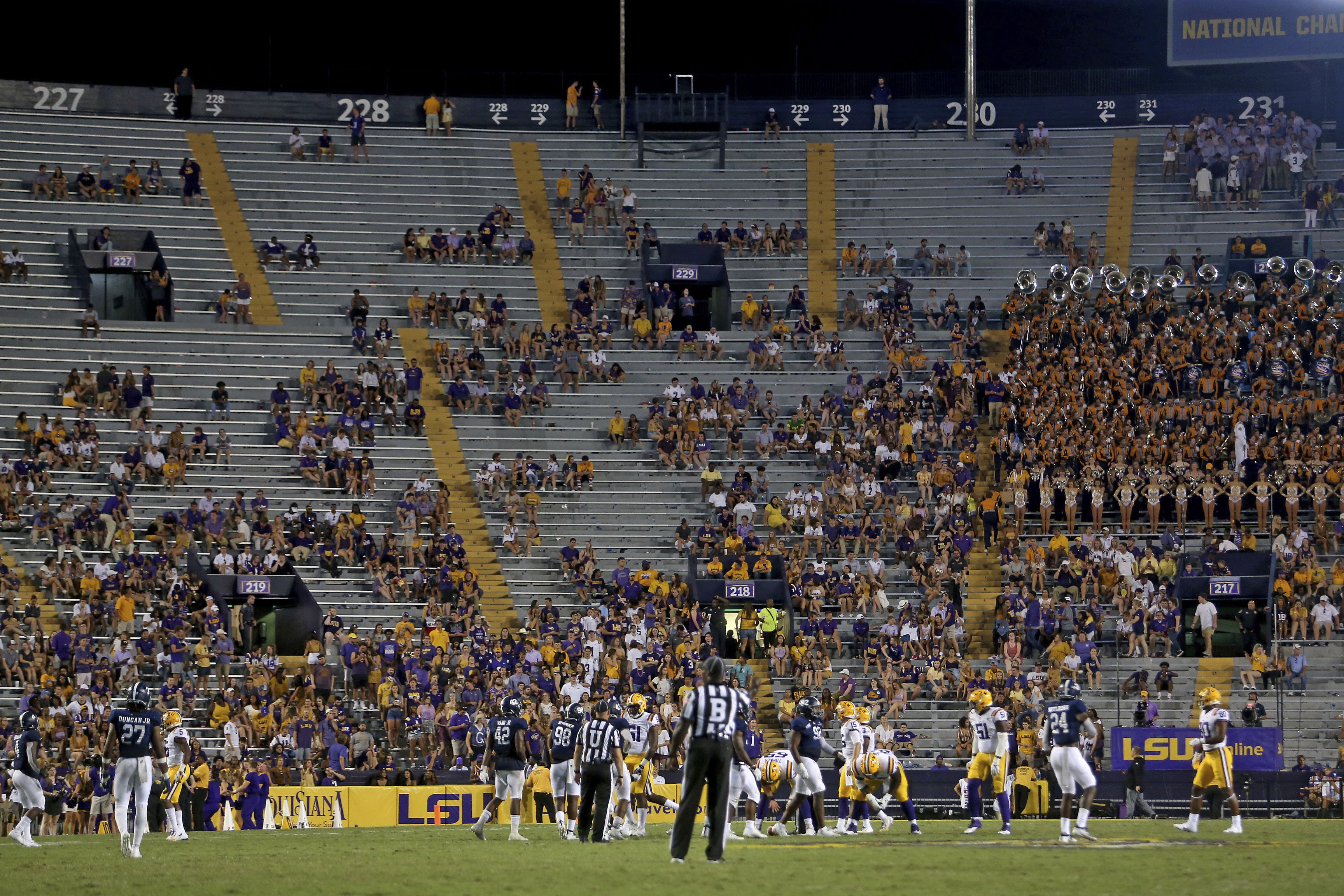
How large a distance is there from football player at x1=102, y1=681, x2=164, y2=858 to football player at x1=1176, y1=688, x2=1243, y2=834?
13573 mm

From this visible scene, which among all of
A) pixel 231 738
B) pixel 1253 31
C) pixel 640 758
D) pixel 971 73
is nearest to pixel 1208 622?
pixel 640 758

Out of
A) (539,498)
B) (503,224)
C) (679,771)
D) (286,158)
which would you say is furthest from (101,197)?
(679,771)

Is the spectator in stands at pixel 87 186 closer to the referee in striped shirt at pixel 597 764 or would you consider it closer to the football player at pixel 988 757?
the referee in striped shirt at pixel 597 764

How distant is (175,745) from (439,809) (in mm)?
6651

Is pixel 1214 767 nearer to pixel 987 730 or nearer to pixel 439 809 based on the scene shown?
pixel 987 730

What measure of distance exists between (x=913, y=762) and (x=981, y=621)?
548 centimetres

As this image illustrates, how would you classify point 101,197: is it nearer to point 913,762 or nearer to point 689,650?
point 689,650

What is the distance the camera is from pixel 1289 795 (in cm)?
3209

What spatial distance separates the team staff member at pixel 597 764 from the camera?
2198 cm

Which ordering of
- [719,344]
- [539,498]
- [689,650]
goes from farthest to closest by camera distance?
[719,344] < [539,498] < [689,650]

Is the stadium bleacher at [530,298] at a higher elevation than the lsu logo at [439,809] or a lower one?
higher

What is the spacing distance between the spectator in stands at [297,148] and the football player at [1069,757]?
129 ft

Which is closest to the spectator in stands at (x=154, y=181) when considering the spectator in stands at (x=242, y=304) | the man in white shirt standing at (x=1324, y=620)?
the spectator in stands at (x=242, y=304)

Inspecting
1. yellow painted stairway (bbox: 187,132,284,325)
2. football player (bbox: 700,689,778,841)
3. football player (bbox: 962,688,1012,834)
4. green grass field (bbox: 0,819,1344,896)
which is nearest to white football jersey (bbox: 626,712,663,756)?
green grass field (bbox: 0,819,1344,896)
